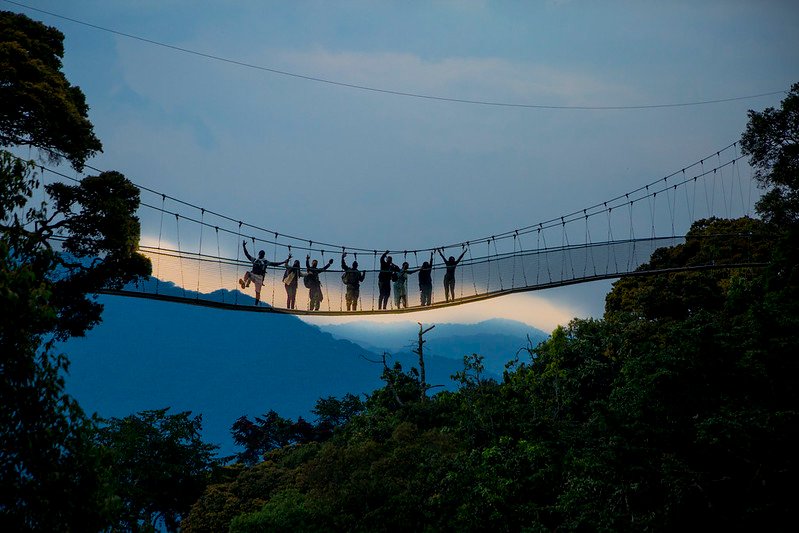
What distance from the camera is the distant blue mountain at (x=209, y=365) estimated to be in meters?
143

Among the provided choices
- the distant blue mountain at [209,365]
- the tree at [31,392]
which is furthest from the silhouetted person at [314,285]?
the distant blue mountain at [209,365]

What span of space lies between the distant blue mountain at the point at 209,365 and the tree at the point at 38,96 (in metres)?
127

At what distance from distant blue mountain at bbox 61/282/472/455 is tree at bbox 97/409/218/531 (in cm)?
11506

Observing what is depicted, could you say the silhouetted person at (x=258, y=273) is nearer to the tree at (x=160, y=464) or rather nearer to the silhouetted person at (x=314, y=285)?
the silhouetted person at (x=314, y=285)

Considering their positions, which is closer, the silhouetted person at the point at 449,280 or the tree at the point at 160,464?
the silhouetted person at the point at 449,280

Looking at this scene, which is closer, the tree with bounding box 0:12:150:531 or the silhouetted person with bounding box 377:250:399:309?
the tree with bounding box 0:12:150:531

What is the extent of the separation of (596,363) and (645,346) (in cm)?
384

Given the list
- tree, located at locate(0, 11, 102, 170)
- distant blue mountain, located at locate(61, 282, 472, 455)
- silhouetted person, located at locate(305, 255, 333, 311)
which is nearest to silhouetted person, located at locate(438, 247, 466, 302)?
silhouetted person, located at locate(305, 255, 333, 311)

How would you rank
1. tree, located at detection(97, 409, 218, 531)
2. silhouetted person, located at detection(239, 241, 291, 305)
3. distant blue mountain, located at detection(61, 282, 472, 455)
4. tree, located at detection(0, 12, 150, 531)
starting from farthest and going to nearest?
1. distant blue mountain, located at detection(61, 282, 472, 455)
2. tree, located at detection(97, 409, 218, 531)
3. silhouetted person, located at detection(239, 241, 291, 305)
4. tree, located at detection(0, 12, 150, 531)

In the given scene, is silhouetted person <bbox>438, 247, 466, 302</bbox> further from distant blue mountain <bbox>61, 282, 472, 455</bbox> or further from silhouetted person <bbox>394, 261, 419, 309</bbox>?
distant blue mountain <bbox>61, 282, 472, 455</bbox>

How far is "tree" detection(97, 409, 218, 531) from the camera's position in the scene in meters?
22.6

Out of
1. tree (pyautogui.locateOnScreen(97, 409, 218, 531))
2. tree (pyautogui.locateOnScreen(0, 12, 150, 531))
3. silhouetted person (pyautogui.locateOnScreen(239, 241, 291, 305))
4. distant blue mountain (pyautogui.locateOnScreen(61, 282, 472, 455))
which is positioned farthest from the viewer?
distant blue mountain (pyautogui.locateOnScreen(61, 282, 472, 455))

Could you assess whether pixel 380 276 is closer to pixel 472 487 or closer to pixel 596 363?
pixel 472 487

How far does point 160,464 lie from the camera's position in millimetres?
23156
